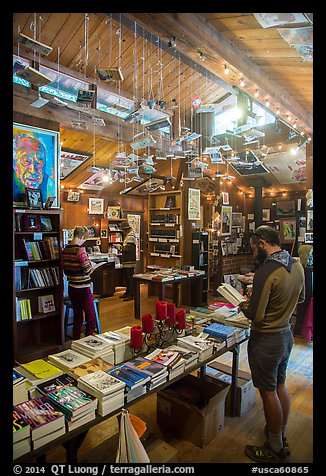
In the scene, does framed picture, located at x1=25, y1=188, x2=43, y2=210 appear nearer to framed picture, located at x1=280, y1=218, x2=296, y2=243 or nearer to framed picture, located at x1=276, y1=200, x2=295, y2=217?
framed picture, located at x1=280, y1=218, x2=296, y2=243

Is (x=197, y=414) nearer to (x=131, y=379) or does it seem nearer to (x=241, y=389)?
(x=241, y=389)

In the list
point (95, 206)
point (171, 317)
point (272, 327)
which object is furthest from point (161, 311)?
point (95, 206)

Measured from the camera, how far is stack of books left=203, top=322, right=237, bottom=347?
104 inches

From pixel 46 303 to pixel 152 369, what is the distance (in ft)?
9.23

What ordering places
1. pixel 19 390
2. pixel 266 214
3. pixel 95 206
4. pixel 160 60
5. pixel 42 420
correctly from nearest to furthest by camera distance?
pixel 42 420 → pixel 19 390 → pixel 160 60 → pixel 95 206 → pixel 266 214

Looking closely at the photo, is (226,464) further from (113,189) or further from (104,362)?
(113,189)

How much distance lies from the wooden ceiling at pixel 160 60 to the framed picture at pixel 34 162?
1.31ft

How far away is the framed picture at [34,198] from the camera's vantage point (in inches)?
164

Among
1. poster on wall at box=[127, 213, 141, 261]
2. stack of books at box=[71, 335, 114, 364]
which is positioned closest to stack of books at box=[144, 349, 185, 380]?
stack of books at box=[71, 335, 114, 364]

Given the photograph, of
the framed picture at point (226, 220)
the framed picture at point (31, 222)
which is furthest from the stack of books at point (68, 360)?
the framed picture at point (226, 220)

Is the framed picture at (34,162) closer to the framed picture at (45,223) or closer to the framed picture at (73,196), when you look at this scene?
the framed picture at (45,223)

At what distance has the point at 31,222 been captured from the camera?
13.8 feet
